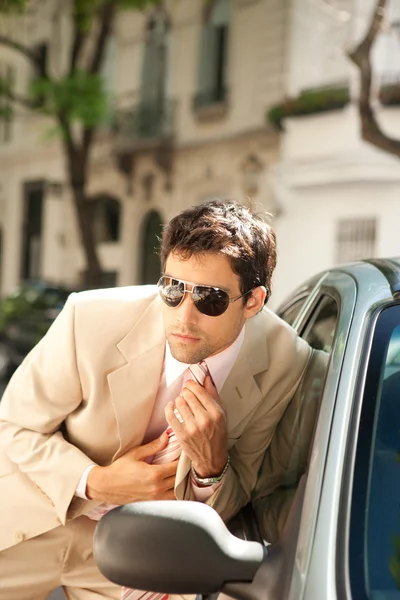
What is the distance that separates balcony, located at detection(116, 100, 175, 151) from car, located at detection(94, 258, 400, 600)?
1795 centimetres

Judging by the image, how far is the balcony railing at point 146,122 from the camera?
19.4 meters

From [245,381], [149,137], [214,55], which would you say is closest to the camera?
[245,381]

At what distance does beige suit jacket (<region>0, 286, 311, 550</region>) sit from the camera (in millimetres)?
2199

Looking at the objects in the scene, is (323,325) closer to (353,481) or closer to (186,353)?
(186,353)

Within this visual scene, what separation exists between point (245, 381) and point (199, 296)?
0.31 metres

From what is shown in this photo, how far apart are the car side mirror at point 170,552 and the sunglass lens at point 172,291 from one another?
22.1 inches

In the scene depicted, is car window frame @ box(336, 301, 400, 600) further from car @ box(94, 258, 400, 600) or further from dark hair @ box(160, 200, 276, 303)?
dark hair @ box(160, 200, 276, 303)

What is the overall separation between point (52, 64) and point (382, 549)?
2171cm

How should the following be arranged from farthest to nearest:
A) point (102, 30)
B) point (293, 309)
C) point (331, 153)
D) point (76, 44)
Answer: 1. point (76, 44)
2. point (102, 30)
3. point (331, 153)
4. point (293, 309)

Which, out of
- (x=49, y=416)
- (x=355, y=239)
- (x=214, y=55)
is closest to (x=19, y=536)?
(x=49, y=416)

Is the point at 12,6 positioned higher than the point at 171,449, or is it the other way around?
the point at 12,6

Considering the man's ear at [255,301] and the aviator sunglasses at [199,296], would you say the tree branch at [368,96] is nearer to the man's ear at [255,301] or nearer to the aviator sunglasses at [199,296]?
the man's ear at [255,301]

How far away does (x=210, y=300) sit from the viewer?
2.00 metres

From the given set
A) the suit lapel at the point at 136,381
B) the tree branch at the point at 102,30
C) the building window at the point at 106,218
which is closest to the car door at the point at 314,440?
the suit lapel at the point at 136,381
